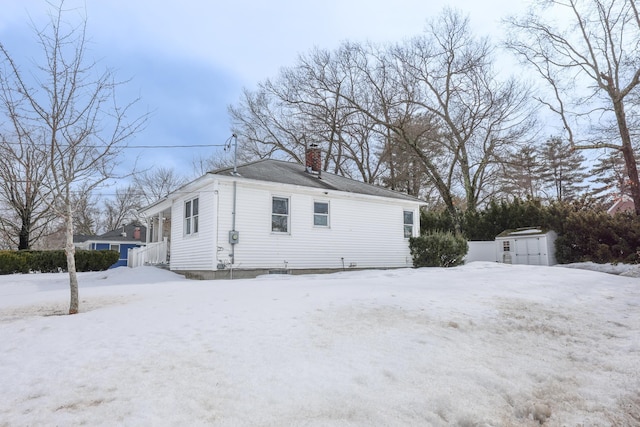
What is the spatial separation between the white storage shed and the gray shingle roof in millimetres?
5783

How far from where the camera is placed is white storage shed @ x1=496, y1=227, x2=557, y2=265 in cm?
1705

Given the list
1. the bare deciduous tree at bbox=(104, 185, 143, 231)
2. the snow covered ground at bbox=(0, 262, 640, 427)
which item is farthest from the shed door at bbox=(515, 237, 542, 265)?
the bare deciduous tree at bbox=(104, 185, 143, 231)

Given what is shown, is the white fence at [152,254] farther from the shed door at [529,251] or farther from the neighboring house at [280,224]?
the shed door at [529,251]

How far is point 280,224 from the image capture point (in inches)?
496

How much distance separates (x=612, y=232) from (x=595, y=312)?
42.1 feet

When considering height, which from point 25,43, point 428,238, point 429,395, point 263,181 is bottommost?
point 429,395

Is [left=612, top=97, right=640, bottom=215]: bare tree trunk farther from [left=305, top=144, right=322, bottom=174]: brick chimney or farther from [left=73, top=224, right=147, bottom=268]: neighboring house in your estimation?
[left=73, top=224, right=147, bottom=268]: neighboring house

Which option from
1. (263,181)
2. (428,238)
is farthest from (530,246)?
(263,181)

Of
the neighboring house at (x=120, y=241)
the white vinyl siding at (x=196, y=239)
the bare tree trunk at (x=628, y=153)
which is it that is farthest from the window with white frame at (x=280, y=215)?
the neighboring house at (x=120, y=241)

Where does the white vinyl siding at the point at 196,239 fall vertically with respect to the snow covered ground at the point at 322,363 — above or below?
above

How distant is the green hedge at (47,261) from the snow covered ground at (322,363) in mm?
13658

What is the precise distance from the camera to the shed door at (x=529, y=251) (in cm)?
1714

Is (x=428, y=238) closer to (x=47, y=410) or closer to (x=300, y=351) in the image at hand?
(x=300, y=351)

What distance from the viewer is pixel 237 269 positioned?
37.6ft
